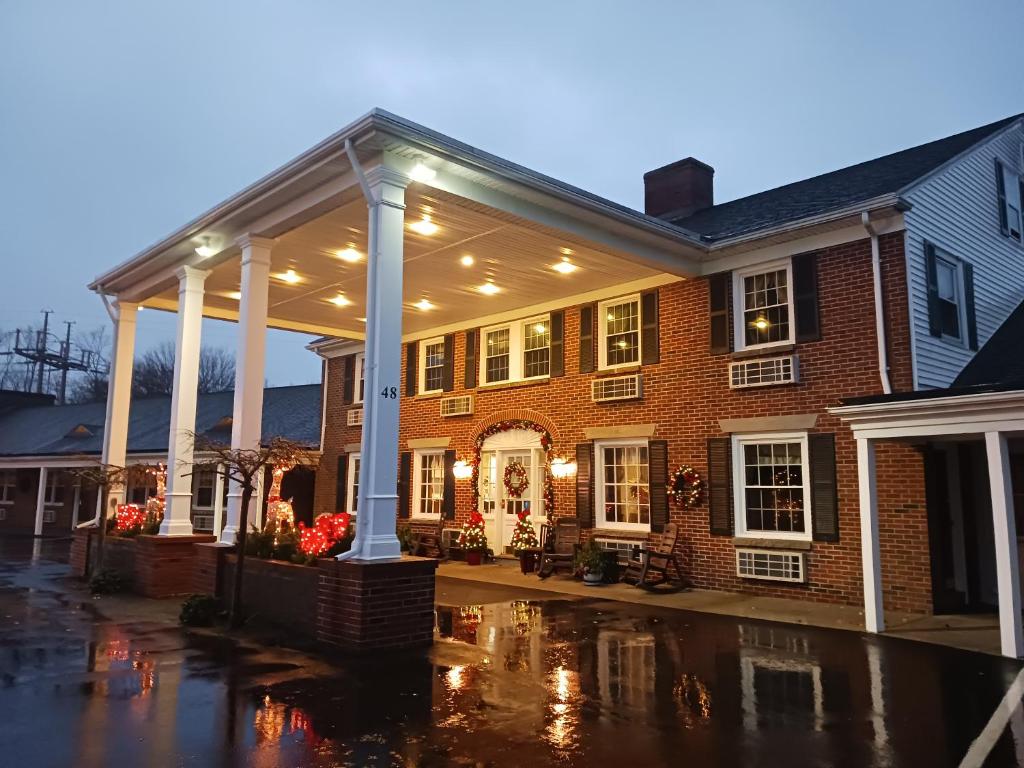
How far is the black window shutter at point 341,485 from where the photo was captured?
1953cm

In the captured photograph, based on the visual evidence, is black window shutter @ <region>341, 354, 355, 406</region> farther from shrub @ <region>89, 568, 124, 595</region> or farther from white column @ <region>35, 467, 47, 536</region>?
white column @ <region>35, 467, 47, 536</region>

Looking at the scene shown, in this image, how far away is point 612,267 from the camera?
12695 mm

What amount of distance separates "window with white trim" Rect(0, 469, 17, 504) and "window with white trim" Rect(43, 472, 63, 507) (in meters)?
2.10

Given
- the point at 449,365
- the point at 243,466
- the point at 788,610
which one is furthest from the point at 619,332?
the point at 243,466

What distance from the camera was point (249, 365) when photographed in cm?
1011

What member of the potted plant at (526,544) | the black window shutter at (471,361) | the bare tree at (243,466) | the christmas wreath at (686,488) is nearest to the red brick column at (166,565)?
the bare tree at (243,466)

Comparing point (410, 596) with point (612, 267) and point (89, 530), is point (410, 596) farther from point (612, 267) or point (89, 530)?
point (89, 530)

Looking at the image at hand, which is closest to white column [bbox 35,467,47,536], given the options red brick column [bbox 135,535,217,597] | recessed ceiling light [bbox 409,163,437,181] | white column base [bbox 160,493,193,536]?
A: red brick column [bbox 135,535,217,597]

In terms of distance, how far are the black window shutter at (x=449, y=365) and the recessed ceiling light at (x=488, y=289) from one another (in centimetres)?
300

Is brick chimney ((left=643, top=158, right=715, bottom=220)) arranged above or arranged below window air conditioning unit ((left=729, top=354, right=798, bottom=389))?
above

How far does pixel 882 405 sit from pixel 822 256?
3.25m

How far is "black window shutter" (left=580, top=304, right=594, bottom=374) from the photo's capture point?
14.2 meters

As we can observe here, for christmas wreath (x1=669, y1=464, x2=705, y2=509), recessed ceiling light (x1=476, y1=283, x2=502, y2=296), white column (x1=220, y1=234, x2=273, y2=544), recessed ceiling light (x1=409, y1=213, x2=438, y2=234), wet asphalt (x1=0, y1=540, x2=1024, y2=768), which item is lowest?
wet asphalt (x1=0, y1=540, x2=1024, y2=768)

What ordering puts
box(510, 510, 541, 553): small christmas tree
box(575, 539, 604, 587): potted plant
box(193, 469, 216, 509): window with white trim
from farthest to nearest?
box(193, 469, 216, 509): window with white trim < box(510, 510, 541, 553): small christmas tree < box(575, 539, 604, 587): potted plant
